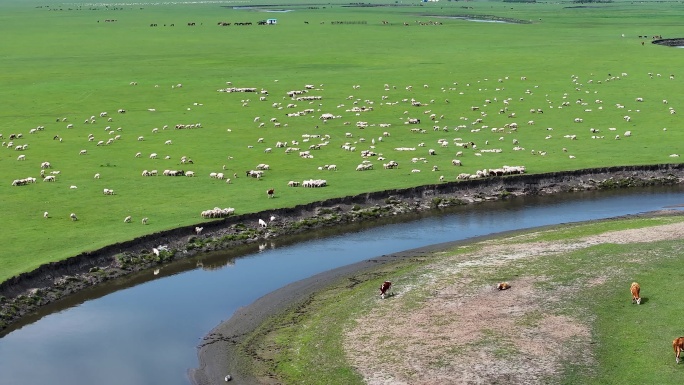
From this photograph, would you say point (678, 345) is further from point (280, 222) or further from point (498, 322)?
point (280, 222)

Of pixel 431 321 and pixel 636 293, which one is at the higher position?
pixel 636 293

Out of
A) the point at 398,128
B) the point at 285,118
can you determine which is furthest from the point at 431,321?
the point at 285,118

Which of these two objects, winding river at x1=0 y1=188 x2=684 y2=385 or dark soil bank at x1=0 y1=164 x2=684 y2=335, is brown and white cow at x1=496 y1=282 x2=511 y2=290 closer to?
winding river at x1=0 y1=188 x2=684 y2=385

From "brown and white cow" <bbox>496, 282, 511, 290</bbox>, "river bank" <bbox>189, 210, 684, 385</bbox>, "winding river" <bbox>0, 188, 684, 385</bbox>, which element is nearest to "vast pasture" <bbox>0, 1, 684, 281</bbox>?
"winding river" <bbox>0, 188, 684, 385</bbox>

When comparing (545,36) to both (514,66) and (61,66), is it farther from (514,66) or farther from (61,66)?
(61,66)

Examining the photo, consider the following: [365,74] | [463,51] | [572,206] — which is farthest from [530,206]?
[463,51]

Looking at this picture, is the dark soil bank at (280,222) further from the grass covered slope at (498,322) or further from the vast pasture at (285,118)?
the grass covered slope at (498,322)

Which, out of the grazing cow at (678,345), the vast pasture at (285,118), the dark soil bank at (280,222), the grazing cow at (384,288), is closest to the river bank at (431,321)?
the grazing cow at (384,288)
